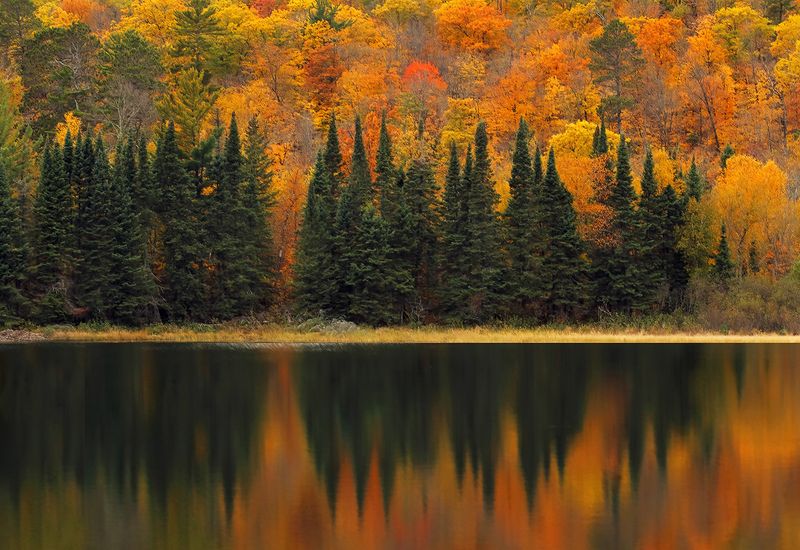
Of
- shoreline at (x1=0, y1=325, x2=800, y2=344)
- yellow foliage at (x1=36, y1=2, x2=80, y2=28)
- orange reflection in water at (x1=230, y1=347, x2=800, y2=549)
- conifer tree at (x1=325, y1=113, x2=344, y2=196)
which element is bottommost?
orange reflection in water at (x1=230, y1=347, x2=800, y2=549)

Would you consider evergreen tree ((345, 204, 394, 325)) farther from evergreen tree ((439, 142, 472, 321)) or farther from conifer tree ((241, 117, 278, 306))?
conifer tree ((241, 117, 278, 306))

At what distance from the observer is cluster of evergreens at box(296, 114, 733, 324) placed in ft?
273

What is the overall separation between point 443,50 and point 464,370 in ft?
363

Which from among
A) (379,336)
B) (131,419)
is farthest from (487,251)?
(131,419)

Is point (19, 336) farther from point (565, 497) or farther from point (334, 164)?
point (565, 497)

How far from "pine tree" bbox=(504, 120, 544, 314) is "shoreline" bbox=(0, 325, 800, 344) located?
368cm

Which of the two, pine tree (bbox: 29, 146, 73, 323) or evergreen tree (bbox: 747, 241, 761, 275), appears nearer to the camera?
pine tree (bbox: 29, 146, 73, 323)

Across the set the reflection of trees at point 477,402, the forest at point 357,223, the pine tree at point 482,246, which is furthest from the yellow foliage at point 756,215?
the reflection of trees at point 477,402

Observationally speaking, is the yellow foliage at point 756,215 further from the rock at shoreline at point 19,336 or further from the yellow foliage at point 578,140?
the rock at shoreline at point 19,336

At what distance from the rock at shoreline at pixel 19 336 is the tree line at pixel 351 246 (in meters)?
1.98

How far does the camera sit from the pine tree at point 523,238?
273ft

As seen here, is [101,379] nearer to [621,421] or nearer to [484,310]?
[621,421]

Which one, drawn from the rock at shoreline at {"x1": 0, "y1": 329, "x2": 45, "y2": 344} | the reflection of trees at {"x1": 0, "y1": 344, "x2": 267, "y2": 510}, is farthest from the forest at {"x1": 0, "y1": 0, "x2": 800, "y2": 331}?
the reflection of trees at {"x1": 0, "y1": 344, "x2": 267, "y2": 510}

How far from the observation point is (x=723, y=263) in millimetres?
81250
